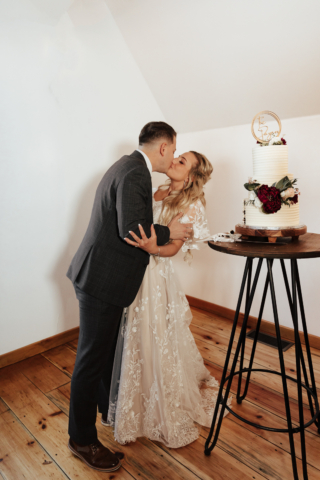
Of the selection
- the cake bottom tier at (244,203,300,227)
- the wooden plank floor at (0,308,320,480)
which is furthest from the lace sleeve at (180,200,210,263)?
the wooden plank floor at (0,308,320,480)

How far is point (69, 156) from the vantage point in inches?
105

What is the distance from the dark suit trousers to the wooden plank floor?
21 cm

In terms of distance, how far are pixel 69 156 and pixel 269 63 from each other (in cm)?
159

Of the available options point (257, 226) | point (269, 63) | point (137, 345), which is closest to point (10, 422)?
point (137, 345)

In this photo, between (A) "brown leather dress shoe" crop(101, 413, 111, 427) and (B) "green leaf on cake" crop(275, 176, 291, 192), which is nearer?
(B) "green leaf on cake" crop(275, 176, 291, 192)

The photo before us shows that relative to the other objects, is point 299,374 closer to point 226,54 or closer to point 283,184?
point 283,184

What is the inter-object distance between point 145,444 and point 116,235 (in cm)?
112

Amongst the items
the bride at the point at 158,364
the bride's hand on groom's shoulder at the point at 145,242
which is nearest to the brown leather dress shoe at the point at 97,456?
the bride at the point at 158,364

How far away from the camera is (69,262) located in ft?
9.11

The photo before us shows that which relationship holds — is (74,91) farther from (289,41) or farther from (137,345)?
(137,345)

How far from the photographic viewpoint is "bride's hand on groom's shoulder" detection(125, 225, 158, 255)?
59.1 inches

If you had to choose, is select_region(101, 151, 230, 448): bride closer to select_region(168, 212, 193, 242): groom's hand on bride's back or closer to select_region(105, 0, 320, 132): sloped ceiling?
select_region(168, 212, 193, 242): groom's hand on bride's back

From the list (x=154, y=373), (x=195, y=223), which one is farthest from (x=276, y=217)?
(x=154, y=373)

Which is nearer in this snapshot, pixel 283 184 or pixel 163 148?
pixel 283 184
